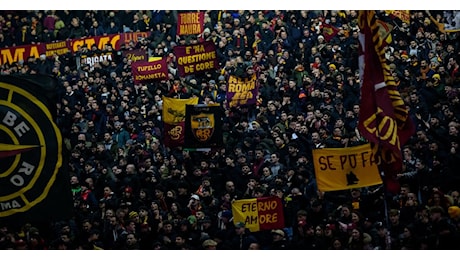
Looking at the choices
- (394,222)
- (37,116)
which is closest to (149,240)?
(394,222)

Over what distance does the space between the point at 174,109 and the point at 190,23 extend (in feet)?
5.90

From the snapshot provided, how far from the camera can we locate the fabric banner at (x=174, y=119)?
40.8 ft

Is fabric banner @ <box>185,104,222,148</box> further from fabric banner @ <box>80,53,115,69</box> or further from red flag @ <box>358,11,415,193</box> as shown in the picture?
red flag @ <box>358,11,415,193</box>

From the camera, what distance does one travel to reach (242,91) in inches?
500

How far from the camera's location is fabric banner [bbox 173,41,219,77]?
42.9ft

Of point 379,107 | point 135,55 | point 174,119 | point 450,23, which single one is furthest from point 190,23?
point 379,107

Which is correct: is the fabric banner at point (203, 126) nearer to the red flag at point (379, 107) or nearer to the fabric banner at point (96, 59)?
the fabric banner at point (96, 59)

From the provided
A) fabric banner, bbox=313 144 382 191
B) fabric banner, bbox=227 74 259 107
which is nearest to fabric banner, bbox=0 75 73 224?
fabric banner, bbox=313 144 382 191

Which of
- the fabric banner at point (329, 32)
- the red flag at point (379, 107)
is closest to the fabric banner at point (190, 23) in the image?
the fabric banner at point (329, 32)

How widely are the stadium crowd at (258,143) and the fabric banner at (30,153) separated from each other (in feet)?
14.1

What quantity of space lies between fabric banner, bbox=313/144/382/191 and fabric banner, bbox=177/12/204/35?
160 inches

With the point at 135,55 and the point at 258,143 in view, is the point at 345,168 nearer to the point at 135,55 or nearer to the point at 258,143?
the point at 258,143

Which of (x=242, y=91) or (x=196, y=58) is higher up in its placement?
(x=196, y=58)

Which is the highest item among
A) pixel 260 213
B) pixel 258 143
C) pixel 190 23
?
pixel 190 23
